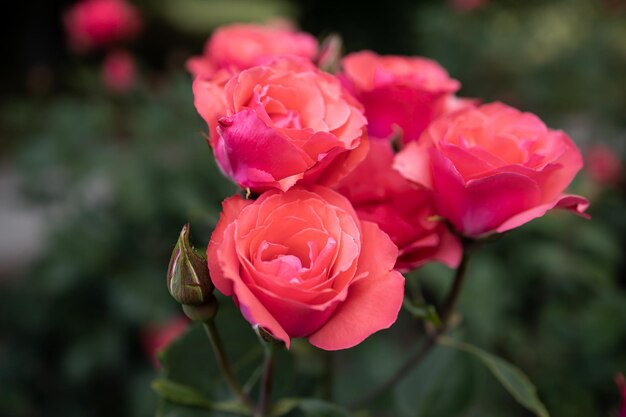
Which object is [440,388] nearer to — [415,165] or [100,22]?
[415,165]

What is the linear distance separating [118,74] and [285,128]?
163cm

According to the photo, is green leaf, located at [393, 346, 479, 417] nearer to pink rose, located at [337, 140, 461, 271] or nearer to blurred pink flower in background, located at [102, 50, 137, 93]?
pink rose, located at [337, 140, 461, 271]

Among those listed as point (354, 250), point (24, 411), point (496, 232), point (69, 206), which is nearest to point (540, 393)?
point (496, 232)

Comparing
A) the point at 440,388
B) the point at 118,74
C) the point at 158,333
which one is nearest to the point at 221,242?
the point at 440,388

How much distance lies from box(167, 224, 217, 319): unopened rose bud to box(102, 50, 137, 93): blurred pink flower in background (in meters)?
1.62

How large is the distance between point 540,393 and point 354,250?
0.92 meters

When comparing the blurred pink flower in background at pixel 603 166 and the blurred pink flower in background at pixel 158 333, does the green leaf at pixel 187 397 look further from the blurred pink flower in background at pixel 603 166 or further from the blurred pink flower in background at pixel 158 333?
the blurred pink flower in background at pixel 603 166

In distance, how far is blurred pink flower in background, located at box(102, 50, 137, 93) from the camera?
191cm

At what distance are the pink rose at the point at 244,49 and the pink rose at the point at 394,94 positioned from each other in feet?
0.35

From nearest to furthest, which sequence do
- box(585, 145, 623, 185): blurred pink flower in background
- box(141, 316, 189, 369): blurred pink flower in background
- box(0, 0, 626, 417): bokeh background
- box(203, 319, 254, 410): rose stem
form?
box(203, 319, 254, 410): rose stem → box(0, 0, 626, 417): bokeh background → box(141, 316, 189, 369): blurred pink flower in background → box(585, 145, 623, 185): blurred pink flower in background

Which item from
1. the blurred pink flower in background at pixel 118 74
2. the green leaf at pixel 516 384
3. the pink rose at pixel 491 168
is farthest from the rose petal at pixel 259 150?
the blurred pink flower in background at pixel 118 74

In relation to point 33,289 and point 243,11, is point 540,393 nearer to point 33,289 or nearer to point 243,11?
point 33,289

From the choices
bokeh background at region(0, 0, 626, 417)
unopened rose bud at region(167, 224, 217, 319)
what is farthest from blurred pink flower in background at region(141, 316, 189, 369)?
unopened rose bud at region(167, 224, 217, 319)

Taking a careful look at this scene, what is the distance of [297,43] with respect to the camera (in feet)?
2.32
